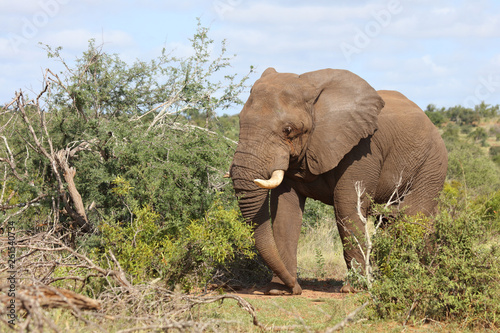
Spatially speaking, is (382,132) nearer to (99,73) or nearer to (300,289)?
(300,289)

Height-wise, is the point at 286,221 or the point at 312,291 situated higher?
the point at 286,221

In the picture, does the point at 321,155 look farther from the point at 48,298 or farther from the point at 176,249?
the point at 48,298

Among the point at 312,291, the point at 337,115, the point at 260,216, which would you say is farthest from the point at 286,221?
the point at 337,115

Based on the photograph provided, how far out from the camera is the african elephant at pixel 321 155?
771 cm

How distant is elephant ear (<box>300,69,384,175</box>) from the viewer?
8141mm

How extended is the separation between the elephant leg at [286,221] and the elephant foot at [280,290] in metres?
0.23

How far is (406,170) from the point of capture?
Result: 29.1 feet

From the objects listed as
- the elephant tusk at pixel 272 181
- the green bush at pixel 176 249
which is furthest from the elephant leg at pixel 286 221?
the green bush at pixel 176 249

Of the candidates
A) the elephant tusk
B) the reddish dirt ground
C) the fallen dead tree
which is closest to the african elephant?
the elephant tusk

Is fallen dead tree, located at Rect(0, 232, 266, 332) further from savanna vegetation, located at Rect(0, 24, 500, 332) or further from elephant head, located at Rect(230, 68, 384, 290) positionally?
elephant head, located at Rect(230, 68, 384, 290)

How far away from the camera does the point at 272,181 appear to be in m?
7.51

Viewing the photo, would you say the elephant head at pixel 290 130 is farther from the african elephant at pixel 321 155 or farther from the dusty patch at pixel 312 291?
the dusty patch at pixel 312 291

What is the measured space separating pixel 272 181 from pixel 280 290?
172 centimetres

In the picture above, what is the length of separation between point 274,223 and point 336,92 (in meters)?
2.02
